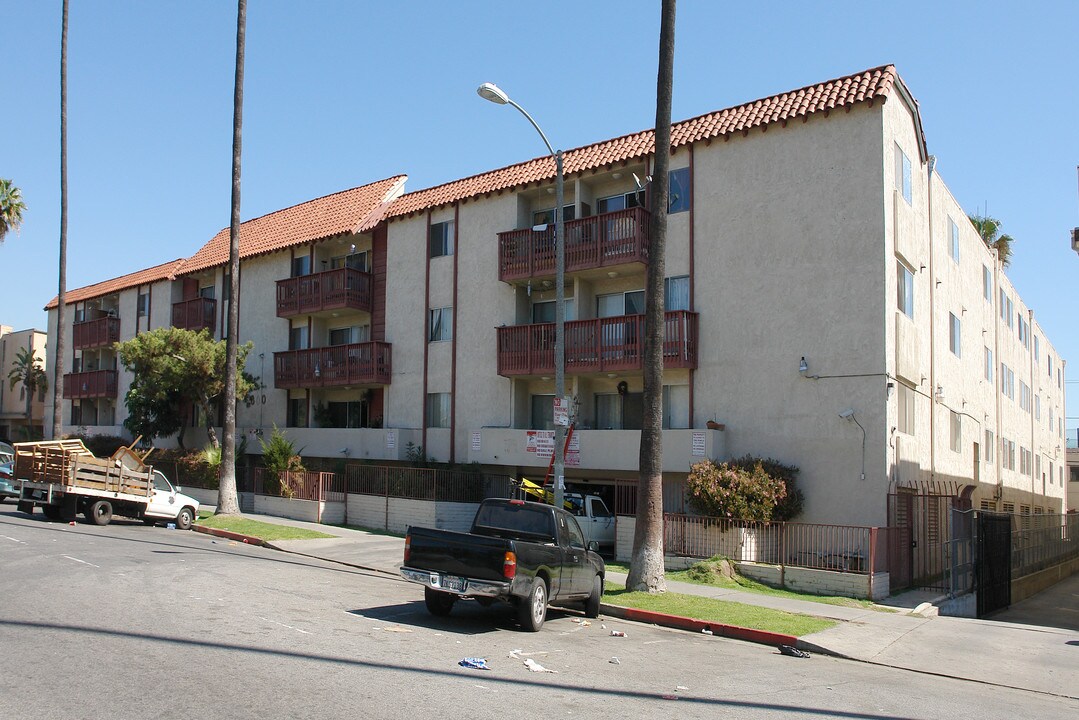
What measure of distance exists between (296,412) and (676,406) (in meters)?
17.1

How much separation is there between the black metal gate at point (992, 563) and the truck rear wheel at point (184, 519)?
19664 millimetres

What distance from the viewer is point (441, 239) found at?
3067 cm

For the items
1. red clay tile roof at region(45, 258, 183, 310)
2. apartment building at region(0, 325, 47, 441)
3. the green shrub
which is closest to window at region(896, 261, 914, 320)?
the green shrub

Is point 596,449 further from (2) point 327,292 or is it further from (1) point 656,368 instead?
(2) point 327,292

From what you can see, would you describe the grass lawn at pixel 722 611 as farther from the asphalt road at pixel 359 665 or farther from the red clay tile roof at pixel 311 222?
the red clay tile roof at pixel 311 222

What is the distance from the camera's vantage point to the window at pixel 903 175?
2247 cm

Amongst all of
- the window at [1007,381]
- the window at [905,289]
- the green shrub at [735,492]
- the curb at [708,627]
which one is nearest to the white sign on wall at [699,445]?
the green shrub at [735,492]

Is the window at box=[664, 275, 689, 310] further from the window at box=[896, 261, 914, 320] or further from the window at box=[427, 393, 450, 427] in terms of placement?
the window at box=[427, 393, 450, 427]

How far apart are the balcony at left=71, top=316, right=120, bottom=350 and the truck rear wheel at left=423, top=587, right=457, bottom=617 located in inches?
1498

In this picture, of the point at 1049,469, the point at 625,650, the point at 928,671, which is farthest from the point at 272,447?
the point at 1049,469

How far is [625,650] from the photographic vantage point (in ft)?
37.8

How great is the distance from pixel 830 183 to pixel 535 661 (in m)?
15.6

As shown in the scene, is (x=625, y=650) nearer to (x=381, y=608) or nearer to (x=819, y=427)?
(x=381, y=608)

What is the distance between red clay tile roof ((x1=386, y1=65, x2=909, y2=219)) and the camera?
21750 millimetres
